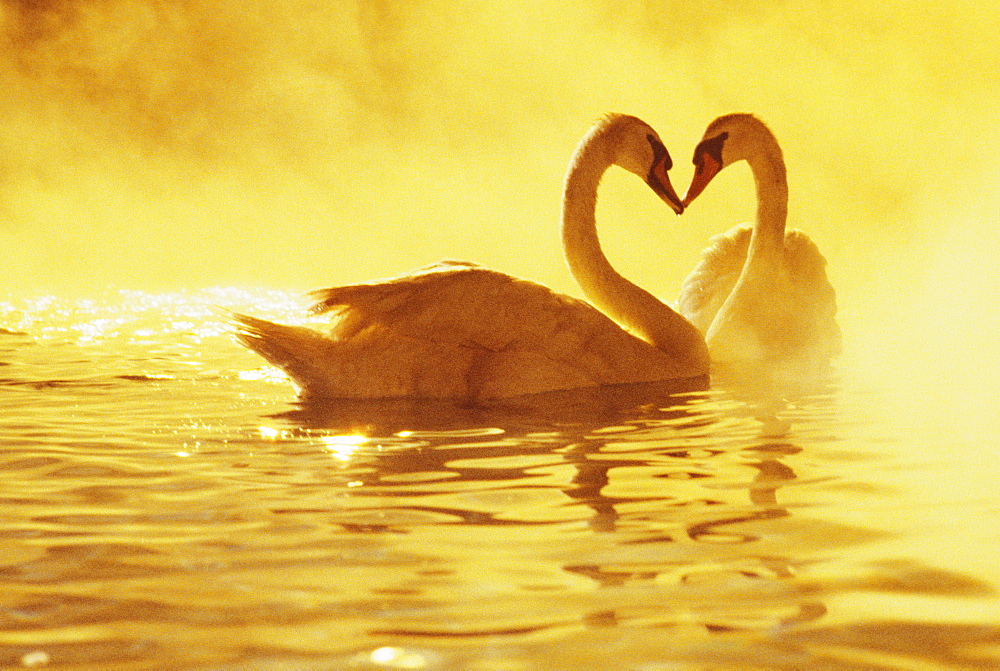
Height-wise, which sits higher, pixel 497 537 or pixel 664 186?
pixel 664 186

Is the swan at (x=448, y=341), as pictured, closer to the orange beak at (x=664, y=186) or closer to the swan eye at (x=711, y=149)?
the orange beak at (x=664, y=186)

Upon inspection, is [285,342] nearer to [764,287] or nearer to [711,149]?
[711,149]

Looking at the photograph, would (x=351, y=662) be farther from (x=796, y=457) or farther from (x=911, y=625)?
(x=796, y=457)

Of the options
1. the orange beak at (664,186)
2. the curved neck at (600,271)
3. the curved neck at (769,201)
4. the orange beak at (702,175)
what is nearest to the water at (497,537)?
the curved neck at (600,271)

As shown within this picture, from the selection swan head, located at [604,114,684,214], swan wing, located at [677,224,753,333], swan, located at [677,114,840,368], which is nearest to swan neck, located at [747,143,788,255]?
swan, located at [677,114,840,368]

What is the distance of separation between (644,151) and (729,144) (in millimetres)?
1134

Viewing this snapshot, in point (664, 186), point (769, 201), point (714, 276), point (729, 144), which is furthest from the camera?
point (714, 276)

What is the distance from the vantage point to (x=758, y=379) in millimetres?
7859

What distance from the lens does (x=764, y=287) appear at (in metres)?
8.45

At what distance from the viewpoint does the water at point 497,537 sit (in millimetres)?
2723

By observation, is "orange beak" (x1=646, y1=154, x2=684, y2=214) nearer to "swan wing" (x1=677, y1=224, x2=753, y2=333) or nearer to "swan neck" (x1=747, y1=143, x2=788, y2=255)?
"swan neck" (x1=747, y1=143, x2=788, y2=255)

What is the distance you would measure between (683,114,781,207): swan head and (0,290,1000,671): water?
2.01m

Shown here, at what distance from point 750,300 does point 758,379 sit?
773 millimetres

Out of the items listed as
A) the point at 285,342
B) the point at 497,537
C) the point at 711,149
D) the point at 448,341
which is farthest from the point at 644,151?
the point at 497,537
